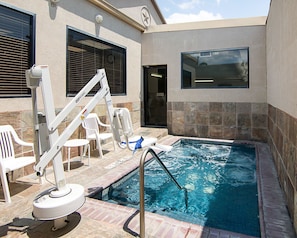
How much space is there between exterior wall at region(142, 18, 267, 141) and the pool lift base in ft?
21.9

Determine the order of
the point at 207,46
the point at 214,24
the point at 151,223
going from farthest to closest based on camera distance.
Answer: the point at 207,46 < the point at 214,24 < the point at 151,223

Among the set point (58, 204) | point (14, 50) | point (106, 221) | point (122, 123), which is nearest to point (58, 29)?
point (14, 50)

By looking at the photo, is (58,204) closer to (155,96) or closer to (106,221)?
(106,221)

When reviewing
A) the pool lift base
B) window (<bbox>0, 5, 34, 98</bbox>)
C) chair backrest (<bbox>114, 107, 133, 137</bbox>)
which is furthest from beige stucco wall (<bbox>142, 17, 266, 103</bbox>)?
the pool lift base

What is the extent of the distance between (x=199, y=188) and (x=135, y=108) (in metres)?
5.05

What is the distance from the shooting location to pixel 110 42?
285 inches

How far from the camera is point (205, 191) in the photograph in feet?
14.2

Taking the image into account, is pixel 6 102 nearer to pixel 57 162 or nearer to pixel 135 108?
pixel 57 162

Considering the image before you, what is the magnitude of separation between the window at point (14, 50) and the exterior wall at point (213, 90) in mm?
5408

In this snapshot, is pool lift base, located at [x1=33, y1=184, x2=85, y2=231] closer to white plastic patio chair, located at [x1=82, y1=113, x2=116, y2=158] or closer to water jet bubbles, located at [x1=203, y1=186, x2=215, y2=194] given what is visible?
water jet bubbles, located at [x1=203, y1=186, x2=215, y2=194]

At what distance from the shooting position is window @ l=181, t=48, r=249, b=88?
321 inches

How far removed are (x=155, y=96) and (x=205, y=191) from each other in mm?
6136

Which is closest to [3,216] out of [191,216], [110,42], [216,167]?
[191,216]

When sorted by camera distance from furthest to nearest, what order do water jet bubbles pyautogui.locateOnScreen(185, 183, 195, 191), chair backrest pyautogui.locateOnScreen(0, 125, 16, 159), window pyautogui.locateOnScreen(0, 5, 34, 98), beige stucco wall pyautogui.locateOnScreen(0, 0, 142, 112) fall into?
beige stucco wall pyautogui.locateOnScreen(0, 0, 142, 112), water jet bubbles pyautogui.locateOnScreen(185, 183, 195, 191), window pyautogui.locateOnScreen(0, 5, 34, 98), chair backrest pyautogui.locateOnScreen(0, 125, 16, 159)
